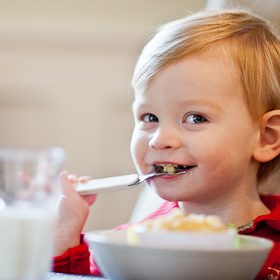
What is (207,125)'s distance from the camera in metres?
1.39

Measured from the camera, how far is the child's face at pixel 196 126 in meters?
1.38

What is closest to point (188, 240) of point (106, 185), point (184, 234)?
point (184, 234)

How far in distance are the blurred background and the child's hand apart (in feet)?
4.47

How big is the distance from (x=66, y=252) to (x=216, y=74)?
437 mm

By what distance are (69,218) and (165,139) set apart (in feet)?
0.84

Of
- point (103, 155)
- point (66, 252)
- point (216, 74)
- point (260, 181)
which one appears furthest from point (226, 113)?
point (103, 155)

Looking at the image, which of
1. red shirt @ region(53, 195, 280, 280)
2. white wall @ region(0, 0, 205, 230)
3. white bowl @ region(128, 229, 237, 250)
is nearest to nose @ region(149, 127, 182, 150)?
red shirt @ region(53, 195, 280, 280)

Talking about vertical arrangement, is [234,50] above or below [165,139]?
above

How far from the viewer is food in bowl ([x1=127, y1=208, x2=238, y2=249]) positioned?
879mm

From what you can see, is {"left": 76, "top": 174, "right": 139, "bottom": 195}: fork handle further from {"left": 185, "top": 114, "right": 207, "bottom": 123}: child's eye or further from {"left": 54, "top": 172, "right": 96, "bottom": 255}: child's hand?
{"left": 185, "top": 114, "right": 207, "bottom": 123}: child's eye

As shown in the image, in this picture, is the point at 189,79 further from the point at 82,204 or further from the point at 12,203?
the point at 12,203

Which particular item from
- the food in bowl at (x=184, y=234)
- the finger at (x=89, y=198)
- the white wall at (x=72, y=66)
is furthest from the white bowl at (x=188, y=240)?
the white wall at (x=72, y=66)

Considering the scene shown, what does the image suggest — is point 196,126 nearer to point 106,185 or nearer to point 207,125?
point 207,125

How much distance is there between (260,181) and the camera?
156 cm
